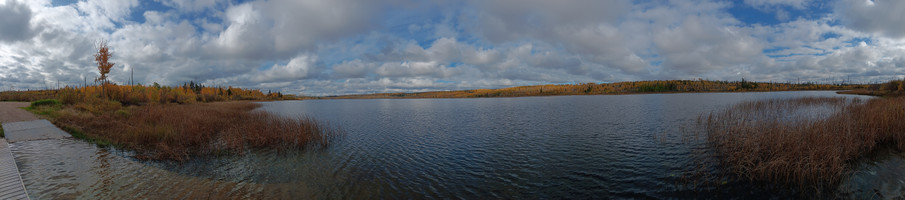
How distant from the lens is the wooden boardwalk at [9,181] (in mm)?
7213

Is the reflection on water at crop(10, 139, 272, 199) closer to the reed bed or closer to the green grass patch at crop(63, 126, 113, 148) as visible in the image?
the green grass patch at crop(63, 126, 113, 148)

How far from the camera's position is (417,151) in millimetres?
16844

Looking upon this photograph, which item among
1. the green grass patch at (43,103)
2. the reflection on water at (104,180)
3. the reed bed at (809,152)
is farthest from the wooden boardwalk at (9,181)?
the green grass patch at (43,103)

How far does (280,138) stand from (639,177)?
18173mm

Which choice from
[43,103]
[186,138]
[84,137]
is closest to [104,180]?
[186,138]

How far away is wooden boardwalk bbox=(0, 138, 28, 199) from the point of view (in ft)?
23.7

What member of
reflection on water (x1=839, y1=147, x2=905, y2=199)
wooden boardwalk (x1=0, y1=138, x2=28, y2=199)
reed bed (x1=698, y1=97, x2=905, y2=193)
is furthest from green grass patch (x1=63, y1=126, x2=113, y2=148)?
reflection on water (x1=839, y1=147, x2=905, y2=199)

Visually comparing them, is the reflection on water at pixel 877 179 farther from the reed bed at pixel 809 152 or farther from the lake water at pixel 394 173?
the lake water at pixel 394 173

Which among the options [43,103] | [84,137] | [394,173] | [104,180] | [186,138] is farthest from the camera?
[43,103]

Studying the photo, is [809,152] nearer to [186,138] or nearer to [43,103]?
[186,138]

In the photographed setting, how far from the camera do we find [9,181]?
817cm

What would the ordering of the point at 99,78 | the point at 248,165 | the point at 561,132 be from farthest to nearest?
the point at 99,78, the point at 561,132, the point at 248,165

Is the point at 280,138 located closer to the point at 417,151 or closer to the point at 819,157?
the point at 417,151

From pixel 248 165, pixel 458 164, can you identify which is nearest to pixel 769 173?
pixel 458 164
